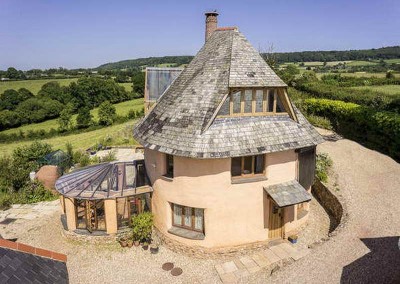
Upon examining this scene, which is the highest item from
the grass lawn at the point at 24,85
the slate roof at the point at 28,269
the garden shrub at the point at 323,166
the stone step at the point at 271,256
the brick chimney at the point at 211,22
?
the brick chimney at the point at 211,22

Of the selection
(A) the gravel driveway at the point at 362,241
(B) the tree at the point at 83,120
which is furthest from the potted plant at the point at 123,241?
(B) the tree at the point at 83,120

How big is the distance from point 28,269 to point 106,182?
1049 cm

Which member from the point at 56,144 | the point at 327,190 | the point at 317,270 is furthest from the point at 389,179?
the point at 56,144

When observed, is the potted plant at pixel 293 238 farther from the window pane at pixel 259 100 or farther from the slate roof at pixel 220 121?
the window pane at pixel 259 100

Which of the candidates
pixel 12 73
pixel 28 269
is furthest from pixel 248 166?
pixel 12 73

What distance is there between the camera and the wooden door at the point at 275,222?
1783cm

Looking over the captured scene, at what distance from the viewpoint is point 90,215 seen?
18766 mm

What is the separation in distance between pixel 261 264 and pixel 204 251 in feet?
10.6

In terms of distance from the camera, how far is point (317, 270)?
1413cm

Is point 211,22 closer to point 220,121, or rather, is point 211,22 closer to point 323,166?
point 220,121

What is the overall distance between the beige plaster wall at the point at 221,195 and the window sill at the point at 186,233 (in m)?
0.34

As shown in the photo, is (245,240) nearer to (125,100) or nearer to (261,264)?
(261,264)

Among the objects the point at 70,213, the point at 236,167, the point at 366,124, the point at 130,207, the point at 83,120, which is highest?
the point at 366,124

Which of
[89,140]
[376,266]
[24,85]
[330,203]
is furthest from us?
[24,85]
